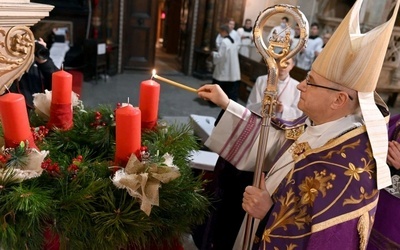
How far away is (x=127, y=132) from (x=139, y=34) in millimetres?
6742

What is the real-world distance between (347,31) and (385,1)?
246 inches

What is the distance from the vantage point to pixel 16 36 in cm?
114

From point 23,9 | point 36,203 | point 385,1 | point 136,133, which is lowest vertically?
point 36,203

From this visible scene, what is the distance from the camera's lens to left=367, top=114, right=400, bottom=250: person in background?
1.33 m

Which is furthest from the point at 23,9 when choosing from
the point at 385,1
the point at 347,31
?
the point at 385,1

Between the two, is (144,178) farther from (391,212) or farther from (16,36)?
(391,212)

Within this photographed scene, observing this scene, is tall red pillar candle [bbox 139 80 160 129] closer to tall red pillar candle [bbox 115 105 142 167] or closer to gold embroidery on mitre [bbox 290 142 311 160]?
tall red pillar candle [bbox 115 105 142 167]

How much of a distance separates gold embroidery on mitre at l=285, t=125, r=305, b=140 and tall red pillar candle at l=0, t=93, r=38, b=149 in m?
0.83

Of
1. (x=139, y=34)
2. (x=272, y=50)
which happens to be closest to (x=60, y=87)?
(x=272, y=50)

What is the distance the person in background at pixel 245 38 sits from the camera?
632 cm

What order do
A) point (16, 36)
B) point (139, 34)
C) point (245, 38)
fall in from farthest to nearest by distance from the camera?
point (139, 34) < point (245, 38) < point (16, 36)

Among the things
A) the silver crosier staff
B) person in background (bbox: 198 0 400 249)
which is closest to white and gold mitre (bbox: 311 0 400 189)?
person in background (bbox: 198 0 400 249)

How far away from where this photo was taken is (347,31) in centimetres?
99

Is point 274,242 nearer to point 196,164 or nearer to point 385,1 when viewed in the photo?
point 196,164
